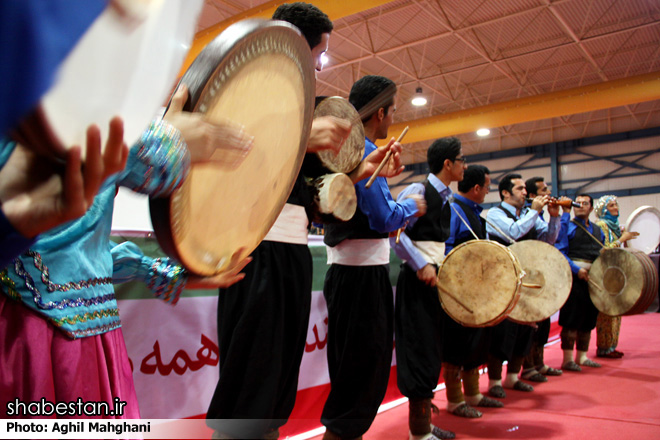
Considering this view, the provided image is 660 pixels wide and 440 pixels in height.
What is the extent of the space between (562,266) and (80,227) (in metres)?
3.79

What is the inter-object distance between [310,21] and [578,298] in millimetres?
4589

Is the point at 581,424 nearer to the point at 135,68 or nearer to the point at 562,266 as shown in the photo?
the point at 562,266

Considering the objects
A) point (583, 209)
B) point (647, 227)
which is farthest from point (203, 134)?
point (647, 227)

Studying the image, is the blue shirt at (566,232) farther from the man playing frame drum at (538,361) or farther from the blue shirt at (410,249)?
the blue shirt at (410,249)

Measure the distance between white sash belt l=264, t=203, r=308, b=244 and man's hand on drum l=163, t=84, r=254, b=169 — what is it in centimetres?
72

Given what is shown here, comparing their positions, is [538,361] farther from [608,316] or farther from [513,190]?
[513,190]

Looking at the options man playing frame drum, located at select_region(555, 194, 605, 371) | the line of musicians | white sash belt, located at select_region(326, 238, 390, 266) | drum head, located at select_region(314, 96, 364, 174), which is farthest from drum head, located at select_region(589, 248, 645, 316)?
drum head, located at select_region(314, 96, 364, 174)

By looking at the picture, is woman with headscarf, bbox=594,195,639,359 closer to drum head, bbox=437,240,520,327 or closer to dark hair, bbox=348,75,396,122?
drum head, bbox=437,240,520,327

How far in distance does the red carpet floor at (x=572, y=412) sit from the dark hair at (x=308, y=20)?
7.12 ft

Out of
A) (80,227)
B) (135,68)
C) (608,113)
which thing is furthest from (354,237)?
(608,113)

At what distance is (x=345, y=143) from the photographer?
188 cm

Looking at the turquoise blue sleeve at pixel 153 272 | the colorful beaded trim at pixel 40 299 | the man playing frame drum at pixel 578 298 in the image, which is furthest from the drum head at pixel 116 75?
the man playing frame drum at pixel 578 298

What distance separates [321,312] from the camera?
301 centimetres

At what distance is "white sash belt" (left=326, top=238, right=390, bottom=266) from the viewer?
7.14ft
